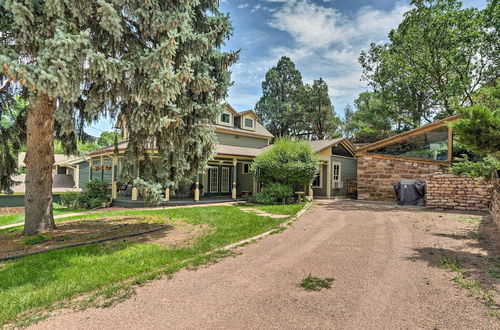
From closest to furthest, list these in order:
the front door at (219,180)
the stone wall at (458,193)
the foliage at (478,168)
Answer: the foliage at (478,168) < the stone wall at (458,193) < the front door at (219,180)

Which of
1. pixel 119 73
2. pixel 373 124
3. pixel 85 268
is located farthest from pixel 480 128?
pixel 373 124

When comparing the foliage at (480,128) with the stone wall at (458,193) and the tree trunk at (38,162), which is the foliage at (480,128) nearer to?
the stone wall at (458,193)

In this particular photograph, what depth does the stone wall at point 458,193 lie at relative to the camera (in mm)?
10812

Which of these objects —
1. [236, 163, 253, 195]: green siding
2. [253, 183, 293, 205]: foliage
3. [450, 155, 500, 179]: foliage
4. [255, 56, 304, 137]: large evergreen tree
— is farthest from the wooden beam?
[255, 56, 304, 137]: large evergreen tree

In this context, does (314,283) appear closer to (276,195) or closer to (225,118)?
(276,195)

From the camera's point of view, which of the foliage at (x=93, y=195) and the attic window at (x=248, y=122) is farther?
the attic window at (x=248, y=122)

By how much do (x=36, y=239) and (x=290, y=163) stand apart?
10.8 meters

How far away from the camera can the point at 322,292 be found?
11.7 feet

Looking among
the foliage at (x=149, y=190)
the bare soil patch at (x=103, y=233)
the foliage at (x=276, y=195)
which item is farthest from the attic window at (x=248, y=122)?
the foliage at (x=149, y=190)

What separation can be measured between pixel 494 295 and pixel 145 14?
25.1ft

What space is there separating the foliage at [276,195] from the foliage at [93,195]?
7.72m

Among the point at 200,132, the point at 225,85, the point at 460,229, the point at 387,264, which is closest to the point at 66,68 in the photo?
the point at 200,132

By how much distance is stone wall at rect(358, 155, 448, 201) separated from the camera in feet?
46.6

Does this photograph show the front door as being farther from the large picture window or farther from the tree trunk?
the tree trunk
